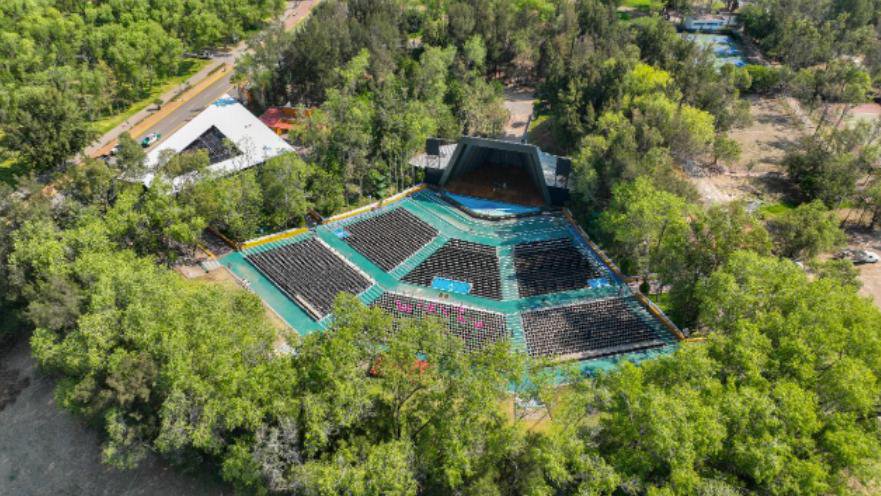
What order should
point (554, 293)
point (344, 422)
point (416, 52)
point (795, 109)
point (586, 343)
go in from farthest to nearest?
point (416, 52), point (795, 109), point (554, 293), point (586, 343), point (344, 422)

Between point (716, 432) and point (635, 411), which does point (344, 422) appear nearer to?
point (635, 411)

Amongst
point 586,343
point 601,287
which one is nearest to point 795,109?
point 601,287

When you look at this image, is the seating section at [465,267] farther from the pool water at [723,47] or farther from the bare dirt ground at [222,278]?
the pool water at [723,47]

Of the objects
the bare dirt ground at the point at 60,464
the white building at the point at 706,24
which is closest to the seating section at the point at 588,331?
the bare dirt ground at the point at 60,464

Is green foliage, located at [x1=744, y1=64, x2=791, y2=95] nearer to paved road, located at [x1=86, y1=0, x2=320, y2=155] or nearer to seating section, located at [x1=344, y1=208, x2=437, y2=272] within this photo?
seating section, located at [x1=344, y1=208, x2=437, y2=272]

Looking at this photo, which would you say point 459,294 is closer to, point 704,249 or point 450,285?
point 450,285

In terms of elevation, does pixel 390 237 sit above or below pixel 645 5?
below

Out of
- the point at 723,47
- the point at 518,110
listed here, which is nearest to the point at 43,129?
the point at 518,110
